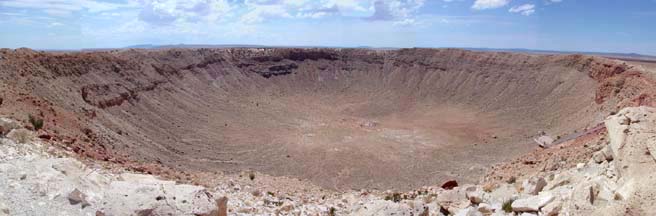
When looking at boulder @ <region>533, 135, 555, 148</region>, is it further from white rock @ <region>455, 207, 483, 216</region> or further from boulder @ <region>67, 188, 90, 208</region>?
boulder @ <region>67, 188, 90, 208</region>

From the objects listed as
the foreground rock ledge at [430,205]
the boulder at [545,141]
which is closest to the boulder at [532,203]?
the foreground rock ledge at [430,205]

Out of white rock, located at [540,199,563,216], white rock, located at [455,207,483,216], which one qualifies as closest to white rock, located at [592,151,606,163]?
white rock, located at [540,199,563,216]

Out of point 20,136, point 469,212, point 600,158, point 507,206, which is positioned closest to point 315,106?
point 20,136

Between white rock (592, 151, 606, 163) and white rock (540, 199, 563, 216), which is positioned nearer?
white rock (540, 199, 563, 216)

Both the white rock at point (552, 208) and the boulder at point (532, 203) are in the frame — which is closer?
the white rock at point (552, 208)

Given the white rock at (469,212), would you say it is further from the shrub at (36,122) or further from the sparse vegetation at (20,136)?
the shrub at (36,122)

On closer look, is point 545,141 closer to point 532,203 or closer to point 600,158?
point 600,158

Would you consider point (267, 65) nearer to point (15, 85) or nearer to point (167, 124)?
point (167, 124)

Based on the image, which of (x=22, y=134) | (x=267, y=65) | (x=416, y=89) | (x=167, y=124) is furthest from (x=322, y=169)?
(x=267, y=65)

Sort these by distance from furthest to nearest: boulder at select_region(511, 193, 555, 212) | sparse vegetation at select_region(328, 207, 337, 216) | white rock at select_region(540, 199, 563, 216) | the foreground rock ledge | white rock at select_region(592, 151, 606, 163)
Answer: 1. sparse vegetation at select_region(328, 207, 337, 216)
2. white rock at select_region(592, 151, 606, 163)
3. boulder at select_region(511, 193, 555, 212)
4. white rock at select_region(540, 199, 563, 216)
5. the foreground rock ledge
